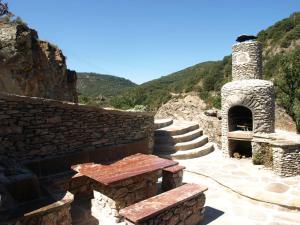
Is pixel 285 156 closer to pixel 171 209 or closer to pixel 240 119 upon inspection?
pixel 240 119

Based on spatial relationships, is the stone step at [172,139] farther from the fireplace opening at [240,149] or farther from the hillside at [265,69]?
the hillside at [265,69]

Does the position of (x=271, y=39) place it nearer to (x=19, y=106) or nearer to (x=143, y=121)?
(x=143, y=121)

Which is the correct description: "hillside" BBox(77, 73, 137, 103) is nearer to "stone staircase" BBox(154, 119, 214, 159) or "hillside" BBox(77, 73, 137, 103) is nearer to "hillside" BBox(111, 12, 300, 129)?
"hillside" BBox(111, 12, 300, 129)

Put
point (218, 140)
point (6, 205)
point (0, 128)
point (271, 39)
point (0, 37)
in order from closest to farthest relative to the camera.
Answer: point (6, 205), point (0, 128), point (0, 37), point (218, 140), point (271, 39)

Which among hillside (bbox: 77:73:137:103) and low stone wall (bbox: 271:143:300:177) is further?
hillside (bbox: 77:73:137:103)

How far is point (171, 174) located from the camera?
6.89m

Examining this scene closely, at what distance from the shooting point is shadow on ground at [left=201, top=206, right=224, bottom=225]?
579 cm

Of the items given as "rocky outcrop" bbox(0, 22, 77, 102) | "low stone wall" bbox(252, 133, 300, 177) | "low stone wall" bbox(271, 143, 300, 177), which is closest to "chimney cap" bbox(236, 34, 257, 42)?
"low stone wall" bbox(252, 133, 300, 177)

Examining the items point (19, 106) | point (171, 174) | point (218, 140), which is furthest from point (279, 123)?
point (19, 106)

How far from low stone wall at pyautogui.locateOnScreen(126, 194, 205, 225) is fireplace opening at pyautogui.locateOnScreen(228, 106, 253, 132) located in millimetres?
5615

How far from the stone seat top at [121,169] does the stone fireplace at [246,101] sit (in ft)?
14.7

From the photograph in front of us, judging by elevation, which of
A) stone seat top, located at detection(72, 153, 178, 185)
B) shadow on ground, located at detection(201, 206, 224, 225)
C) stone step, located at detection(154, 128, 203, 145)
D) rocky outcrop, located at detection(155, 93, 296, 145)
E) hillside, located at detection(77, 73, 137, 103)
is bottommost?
shadow on ground, located at detection(201, 206, 224, 225)

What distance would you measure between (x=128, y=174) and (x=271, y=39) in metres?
39.8

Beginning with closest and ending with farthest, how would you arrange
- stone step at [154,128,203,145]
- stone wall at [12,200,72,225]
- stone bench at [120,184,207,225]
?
stone wall at [12,200,72,225] < stone bench at [120,184,207,225] < stone step at [154,128,203,145]
